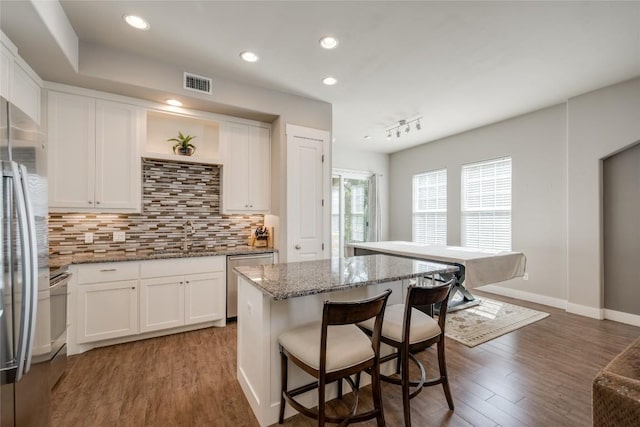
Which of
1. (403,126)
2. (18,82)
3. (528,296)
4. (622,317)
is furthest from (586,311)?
(18,82)

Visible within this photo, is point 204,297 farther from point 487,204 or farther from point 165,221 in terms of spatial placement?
point 487,204

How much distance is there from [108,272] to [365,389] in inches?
103

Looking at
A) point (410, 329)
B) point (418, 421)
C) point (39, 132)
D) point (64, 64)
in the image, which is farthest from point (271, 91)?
point (418, 421)

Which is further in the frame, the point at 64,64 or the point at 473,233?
the point at 473,233

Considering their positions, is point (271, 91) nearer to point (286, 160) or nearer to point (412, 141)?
point (286, 160)

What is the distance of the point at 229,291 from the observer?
3.40 metres

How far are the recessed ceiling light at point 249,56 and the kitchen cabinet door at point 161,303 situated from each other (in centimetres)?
241

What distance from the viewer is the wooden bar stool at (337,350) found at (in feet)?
4.57

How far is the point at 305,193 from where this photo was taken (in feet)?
12.4

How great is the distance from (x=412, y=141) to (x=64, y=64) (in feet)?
18.1

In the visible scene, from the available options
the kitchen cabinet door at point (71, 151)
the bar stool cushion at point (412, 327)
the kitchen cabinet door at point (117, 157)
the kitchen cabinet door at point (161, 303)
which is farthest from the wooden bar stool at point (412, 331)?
the kitchen cabinet door at point (71, 151)

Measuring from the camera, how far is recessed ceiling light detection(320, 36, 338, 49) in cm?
255

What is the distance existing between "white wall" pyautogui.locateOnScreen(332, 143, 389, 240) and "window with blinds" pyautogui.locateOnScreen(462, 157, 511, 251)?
6.56ft

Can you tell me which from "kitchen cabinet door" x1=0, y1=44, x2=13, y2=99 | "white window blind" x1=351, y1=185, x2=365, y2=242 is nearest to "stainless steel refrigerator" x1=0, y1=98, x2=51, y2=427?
"kitchen cabinet door" x1=0, y1=44, x2=13, y2=99
